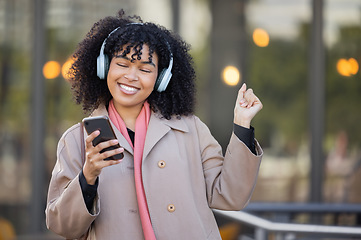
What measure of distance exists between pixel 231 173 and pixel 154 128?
0.35 metres

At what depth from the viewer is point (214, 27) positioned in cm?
629

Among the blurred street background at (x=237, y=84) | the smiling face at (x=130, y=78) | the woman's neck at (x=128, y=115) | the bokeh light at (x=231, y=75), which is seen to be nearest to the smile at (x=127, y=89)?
the smiling face at (x=130, y=78)

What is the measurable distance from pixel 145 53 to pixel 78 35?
412cm

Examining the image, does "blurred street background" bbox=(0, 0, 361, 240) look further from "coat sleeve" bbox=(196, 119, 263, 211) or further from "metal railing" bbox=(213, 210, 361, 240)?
"coat sleeve" bbox=(196, 119, 263, 211)

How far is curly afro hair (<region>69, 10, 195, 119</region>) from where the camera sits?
2451mm

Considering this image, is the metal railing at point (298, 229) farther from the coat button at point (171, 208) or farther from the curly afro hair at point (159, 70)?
the coat button at point (171, 208)

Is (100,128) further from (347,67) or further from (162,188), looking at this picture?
(347,67)

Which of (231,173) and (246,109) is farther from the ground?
(246,109)

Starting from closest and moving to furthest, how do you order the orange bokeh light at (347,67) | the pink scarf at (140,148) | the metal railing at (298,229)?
1. the pink scarf at (140,148)
2. the metal railing at (298,229)
3. the orange bokeh light at (347,67)

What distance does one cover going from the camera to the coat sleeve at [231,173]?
2.31 meters

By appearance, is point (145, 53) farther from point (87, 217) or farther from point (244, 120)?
point (87, 217)

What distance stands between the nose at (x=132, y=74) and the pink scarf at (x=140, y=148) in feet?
0.53

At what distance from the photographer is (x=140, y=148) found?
7.74ft

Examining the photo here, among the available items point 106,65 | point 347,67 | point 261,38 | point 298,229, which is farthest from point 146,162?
point 347,67
